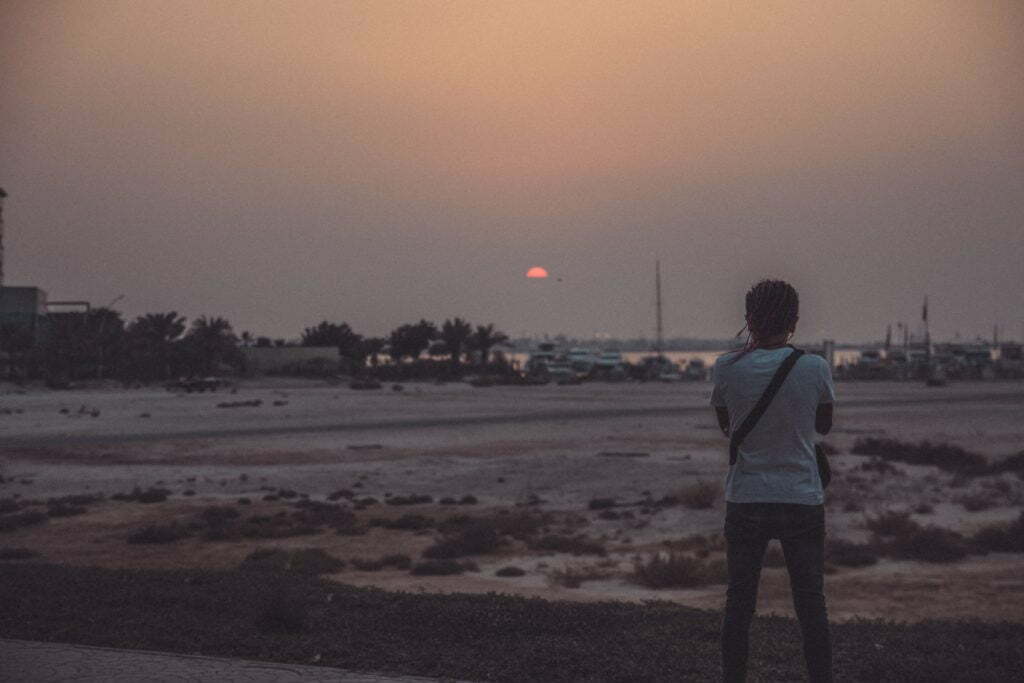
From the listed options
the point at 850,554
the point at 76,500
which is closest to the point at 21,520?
the point at 76,500

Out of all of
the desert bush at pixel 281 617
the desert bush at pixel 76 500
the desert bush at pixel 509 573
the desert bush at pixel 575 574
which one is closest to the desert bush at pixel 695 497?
the desert bush at pixel 575 574

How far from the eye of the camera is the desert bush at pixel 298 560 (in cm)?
1628

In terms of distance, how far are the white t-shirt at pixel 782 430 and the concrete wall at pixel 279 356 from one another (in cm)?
10611

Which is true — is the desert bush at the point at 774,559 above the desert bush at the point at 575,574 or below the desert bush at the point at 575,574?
below

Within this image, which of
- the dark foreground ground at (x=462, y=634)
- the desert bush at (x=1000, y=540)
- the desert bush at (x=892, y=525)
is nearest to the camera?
the dark foreground ground at (x=462, y=634)

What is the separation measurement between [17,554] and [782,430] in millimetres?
16149

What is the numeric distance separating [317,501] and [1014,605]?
1543 cm

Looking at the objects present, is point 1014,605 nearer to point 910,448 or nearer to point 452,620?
point 452,620

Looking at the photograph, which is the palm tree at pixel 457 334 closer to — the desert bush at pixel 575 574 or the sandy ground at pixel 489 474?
the sandy ground at pixel 489 474

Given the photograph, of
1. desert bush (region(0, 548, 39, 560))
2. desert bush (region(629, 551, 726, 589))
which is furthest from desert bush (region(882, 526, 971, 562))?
desert bush (region(0, 548, 39, 560))

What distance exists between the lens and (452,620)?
25.5 ft

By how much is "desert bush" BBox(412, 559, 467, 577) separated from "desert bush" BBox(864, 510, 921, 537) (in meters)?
9.13

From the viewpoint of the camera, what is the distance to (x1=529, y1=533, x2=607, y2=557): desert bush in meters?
18.7

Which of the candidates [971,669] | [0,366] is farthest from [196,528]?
[0,366]
